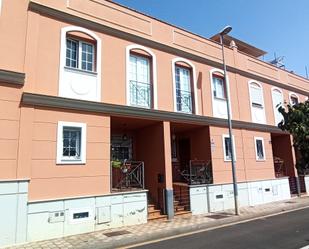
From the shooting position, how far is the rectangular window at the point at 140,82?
38.9ft

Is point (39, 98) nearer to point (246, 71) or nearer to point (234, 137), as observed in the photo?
point (234, 137)

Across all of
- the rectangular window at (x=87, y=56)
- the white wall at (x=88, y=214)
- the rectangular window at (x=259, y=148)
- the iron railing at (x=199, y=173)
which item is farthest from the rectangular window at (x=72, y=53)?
the rectangular window at (x=259, y=148)

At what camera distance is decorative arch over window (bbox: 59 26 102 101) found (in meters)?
9.99

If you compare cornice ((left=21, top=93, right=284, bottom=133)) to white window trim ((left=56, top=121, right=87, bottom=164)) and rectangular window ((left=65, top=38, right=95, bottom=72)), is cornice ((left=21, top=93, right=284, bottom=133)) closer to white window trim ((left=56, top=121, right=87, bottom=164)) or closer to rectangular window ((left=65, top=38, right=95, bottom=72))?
white window trim ((left=56, top=121, right=87, bottom=164))

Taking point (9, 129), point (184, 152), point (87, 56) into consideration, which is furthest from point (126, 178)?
point (184, 152)

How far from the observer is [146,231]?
30.4ft

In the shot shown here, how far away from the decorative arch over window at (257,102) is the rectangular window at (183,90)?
4.81m

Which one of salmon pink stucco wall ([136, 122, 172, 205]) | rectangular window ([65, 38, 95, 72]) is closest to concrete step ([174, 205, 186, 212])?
salmon pink stucco wall ([136, 122, 172, 205])

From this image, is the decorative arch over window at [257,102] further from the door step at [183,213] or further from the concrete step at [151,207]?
the concrete step at [151,207]

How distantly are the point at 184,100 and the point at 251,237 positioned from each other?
6.88 meters

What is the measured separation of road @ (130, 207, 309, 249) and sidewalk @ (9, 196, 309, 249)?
0.58 meters

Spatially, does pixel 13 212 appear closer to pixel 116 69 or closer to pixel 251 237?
pixel 116 69

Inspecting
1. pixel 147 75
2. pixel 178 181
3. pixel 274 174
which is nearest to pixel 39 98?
pixel 147 75

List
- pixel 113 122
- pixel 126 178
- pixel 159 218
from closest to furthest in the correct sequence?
1. pixel 159 218
2. pixel 126 178
3. pixel 113 122
